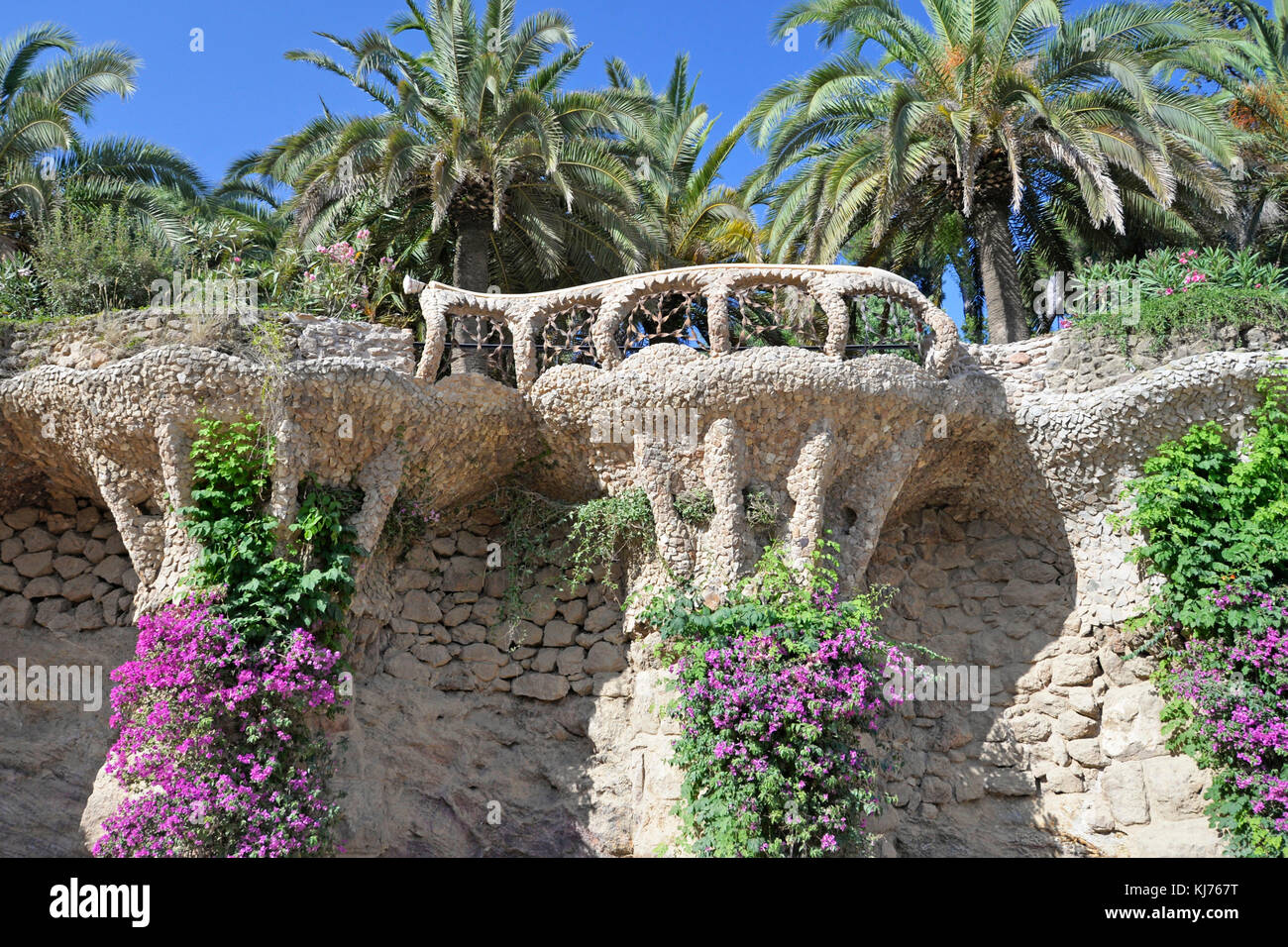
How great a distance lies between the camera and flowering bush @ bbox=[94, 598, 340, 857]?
27.1 ft

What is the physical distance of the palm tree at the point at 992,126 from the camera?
38.5 ft

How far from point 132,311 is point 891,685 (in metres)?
7.36

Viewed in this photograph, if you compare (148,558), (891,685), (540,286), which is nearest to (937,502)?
(891,685)

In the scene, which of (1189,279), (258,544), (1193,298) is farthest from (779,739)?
(1189,279)

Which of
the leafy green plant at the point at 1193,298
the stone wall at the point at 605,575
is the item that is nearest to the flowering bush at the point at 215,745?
the stone wall at the point at 605,575

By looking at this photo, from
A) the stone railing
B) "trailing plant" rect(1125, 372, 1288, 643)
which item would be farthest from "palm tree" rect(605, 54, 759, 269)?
"trailing plant" rect(1125, 372, 1288, 643)

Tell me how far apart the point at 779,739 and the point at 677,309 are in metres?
3.94

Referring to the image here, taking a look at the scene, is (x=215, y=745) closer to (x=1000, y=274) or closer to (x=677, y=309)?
(x=677, y=309)

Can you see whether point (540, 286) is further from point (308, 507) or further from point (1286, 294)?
point (1286, 294)

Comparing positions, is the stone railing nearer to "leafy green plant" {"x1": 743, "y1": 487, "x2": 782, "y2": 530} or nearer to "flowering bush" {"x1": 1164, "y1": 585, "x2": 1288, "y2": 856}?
"leafy green plant" {"x1": 743, "y1": 487, "x2": 782, "y2": 530}

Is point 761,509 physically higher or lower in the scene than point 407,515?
lower

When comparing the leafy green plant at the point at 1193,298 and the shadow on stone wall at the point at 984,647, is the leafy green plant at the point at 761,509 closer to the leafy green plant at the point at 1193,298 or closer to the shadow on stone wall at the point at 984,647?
the shadow on stone wall at the point at 984,647

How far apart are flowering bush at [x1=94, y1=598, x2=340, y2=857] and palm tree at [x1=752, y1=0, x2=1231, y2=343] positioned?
24.3 feet

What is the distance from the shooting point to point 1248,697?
9031mm
